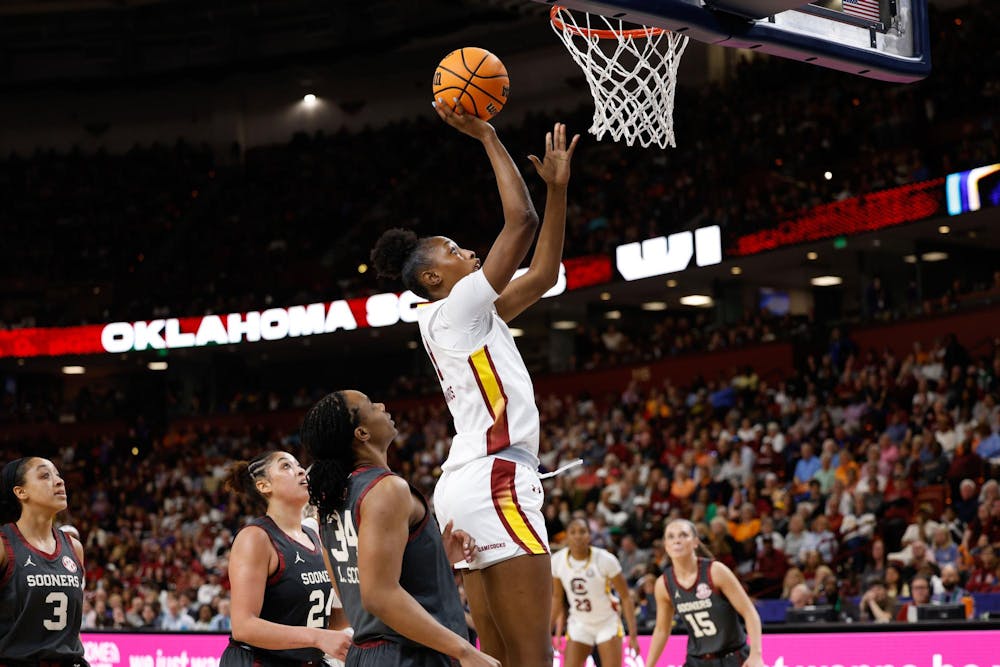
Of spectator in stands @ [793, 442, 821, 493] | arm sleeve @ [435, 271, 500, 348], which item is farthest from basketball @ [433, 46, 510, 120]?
spectator in stands @ [793, 442, 821, 493]

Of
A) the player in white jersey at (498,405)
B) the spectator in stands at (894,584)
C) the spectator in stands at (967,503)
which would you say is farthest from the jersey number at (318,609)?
the spectator in stands at (967,503)

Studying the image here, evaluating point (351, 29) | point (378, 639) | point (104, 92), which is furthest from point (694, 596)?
point (104, 92)

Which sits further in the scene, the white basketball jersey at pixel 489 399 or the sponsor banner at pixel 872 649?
the sponsor banner at pixel 872 649

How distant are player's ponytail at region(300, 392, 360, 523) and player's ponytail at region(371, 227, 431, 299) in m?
0.83

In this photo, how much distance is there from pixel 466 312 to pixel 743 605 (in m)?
4.46

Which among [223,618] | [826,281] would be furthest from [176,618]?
[826,281]

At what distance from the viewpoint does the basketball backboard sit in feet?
16.6

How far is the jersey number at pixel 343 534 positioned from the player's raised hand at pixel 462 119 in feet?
4.85

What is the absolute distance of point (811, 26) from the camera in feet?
18.6

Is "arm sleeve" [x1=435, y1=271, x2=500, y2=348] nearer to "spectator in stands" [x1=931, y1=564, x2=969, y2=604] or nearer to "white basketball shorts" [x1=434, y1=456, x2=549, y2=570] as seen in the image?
"white basketball shorts" [x1=434, y1=456, x2=549, y2=570]

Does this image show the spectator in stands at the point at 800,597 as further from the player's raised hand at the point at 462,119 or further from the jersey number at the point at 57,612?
the player's raised hand at the point at 462,119

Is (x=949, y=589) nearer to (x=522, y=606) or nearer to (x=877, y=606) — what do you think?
(x=877, y=606)

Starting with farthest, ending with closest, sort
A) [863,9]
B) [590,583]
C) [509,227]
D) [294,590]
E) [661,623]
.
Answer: [590,583] < [661,623] < [863,9] < [294,590] < [509,227]

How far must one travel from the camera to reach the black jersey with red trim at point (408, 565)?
3.41 meters
